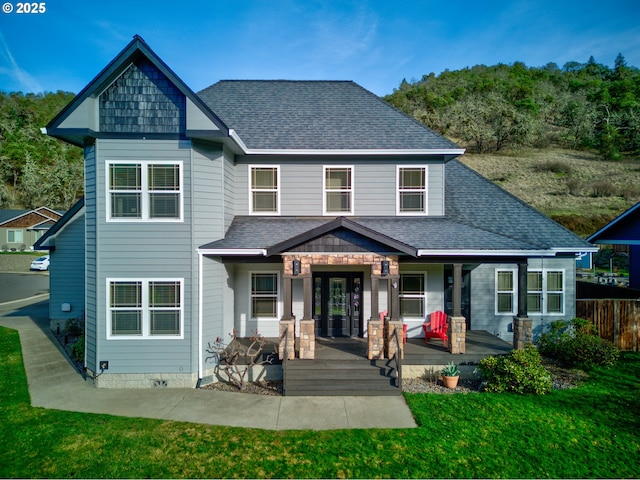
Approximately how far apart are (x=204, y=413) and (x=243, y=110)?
982 centimetres

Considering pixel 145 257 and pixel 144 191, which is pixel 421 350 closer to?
pixel 145 257

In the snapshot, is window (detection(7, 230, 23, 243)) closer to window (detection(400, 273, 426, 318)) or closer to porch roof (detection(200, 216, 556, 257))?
porch roof (detection(200, 216, 556, 257))

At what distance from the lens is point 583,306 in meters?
11.8

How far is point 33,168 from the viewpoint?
59.9m

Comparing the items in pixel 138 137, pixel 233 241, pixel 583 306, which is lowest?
pixel 583 306

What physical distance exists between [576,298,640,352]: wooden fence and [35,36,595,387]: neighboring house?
777 millimetres

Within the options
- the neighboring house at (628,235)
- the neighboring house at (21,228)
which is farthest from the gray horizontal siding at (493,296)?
the neighboring house at (21,228)

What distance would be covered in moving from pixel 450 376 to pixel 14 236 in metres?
52.7

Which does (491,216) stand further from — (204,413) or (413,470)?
(204,413)

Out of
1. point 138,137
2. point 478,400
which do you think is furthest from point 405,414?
point 138,137

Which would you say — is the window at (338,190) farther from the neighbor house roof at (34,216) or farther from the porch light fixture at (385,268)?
the neighbor house roof at (34,216)

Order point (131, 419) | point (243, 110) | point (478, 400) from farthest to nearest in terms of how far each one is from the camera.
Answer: point (243, 110)
point (478, 400)
point (131, 419)

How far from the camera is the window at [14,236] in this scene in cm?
4219

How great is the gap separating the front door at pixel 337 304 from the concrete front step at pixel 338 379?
237 cm
